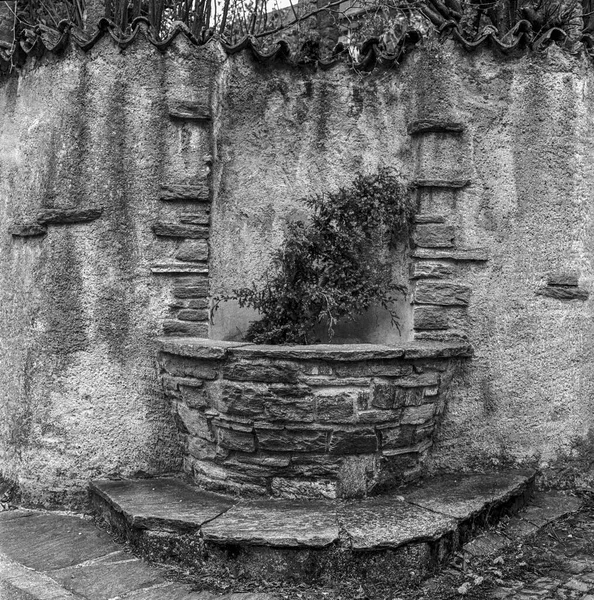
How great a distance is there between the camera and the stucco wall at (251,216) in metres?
4.34

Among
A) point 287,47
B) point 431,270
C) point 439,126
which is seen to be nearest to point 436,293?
point 431,270

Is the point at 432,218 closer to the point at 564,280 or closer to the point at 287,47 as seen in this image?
the point at 564,280

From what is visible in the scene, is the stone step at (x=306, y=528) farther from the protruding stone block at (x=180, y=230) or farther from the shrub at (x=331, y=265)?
the protruding stone block at (x=180, y=230)

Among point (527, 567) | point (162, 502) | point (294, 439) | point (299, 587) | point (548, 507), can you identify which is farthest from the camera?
point (548, 507)

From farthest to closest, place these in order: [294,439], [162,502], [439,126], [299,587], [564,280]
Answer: [564,280] → [439,126] → [162,502] → [294,439] → [299,587]

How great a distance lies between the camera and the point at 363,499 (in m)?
3.84

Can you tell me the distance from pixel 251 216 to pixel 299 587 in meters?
2.33

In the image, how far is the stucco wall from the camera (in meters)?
4.34

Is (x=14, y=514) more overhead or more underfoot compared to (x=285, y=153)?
more underfoot

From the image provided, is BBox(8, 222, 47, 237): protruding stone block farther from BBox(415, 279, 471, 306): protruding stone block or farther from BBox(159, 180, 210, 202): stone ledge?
BBox(415, 279, 471, 306): protruding stone block

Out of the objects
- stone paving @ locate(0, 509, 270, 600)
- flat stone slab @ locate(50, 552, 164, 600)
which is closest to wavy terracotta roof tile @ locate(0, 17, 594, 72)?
stone paving @ locate(0, 509, 270, 600)

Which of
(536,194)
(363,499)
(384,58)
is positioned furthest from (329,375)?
(384,58)

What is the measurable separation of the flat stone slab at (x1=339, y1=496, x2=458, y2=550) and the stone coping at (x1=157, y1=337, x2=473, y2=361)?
79cm

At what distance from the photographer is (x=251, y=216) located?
4.64 metres
